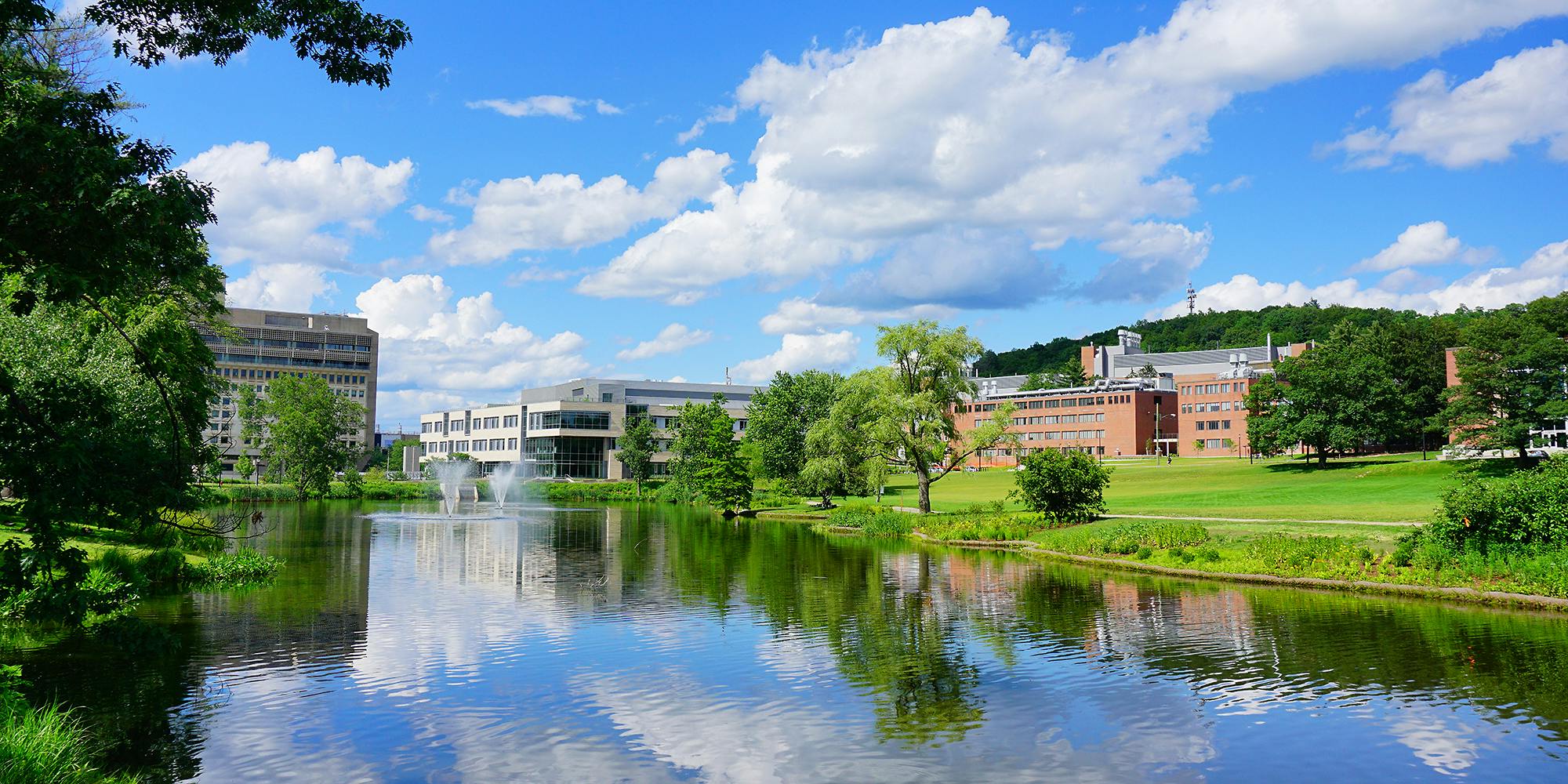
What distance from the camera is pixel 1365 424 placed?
91.7 meters

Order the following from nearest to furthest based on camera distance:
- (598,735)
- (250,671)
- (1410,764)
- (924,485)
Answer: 1. (1410,764)
2. (598,735)
3. (250,671)
4. (924,485)

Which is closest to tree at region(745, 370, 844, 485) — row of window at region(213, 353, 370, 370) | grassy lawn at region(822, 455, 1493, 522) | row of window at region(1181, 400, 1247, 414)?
grassy lawn at region(822, 455, 1493, 522)

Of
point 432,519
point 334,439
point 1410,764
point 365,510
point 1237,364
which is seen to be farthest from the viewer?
point 1237,364

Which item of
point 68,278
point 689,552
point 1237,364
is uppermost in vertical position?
point 1237,364

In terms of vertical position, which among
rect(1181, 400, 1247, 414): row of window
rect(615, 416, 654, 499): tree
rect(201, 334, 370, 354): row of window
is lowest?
rect(615, 416, 654, 499): tree

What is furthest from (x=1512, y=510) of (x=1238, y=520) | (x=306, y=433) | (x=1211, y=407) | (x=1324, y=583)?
(x=1211, y=407)

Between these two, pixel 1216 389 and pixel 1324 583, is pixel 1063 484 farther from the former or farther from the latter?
pixel 1216 389

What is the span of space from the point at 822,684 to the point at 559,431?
116364 millimetres

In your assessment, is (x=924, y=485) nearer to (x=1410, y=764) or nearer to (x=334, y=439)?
(x=1410, y=764)

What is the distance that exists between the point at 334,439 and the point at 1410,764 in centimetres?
10715

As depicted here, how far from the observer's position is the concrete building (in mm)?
131875

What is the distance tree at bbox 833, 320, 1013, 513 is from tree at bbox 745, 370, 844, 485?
101 ft

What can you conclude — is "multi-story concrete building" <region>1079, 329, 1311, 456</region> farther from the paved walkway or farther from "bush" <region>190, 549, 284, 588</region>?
"bush" <region>190, 549, 284, 588</region>

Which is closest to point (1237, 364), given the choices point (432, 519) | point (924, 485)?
point (924, 485)
